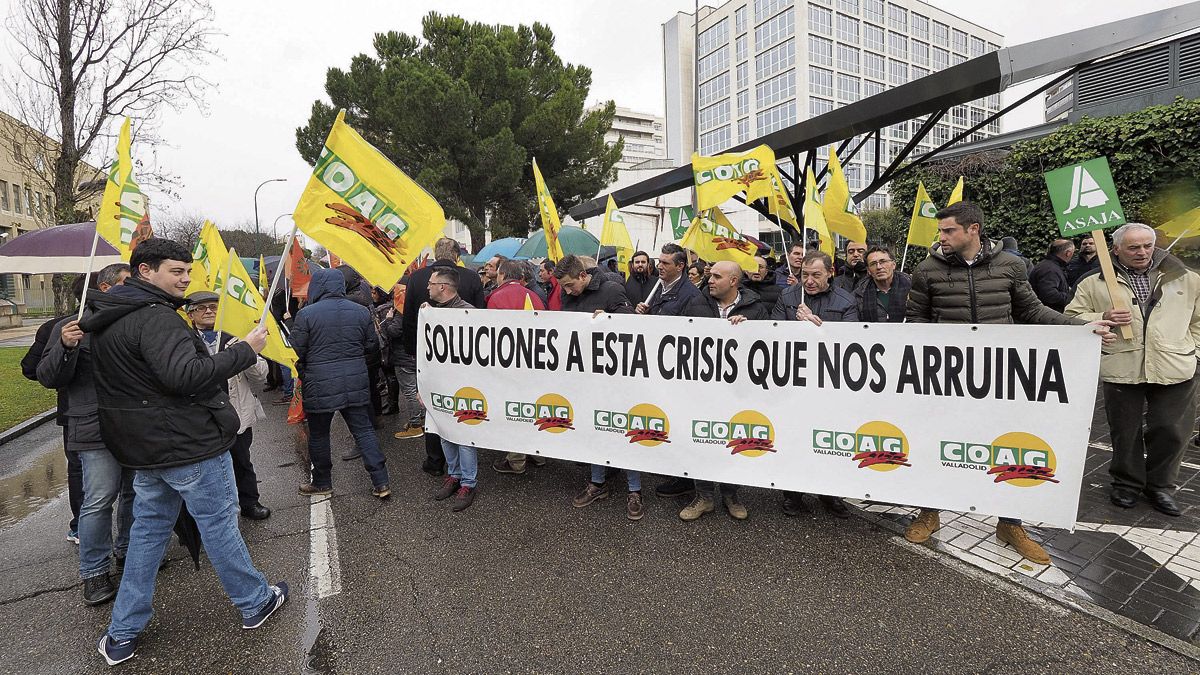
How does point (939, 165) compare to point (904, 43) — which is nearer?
point (939, 165)

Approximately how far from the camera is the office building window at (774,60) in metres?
62.2

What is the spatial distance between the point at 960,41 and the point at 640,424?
320 feet

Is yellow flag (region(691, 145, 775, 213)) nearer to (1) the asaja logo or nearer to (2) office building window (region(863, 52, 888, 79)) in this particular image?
(1) the asaja logo

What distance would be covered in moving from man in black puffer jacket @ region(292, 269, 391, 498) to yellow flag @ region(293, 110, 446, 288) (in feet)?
3.43

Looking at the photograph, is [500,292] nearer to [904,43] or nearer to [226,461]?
[226,461]

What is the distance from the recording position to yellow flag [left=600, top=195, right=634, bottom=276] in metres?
8.57

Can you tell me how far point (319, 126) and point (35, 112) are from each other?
38.9 ft

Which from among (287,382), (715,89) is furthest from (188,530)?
(715,89)

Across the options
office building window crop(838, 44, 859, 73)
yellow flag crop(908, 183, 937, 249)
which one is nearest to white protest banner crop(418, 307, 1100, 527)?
yellow flag crop(908, 183, 937, 249)

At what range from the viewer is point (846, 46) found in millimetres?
64500

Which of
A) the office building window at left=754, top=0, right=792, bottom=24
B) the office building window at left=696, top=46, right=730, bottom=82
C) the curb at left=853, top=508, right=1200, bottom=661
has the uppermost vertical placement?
the office building window at left=754, top=0, right=792, bottom=24

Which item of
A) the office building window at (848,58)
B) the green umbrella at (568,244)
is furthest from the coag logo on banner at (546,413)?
the office building window at (848,58)

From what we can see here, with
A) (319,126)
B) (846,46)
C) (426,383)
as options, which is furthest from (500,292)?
(846,46)

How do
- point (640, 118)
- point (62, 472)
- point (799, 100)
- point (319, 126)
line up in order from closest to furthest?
point (62, 472) → point (319, 126) → point (799, 100) → point (640, 118)
